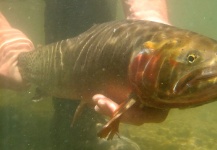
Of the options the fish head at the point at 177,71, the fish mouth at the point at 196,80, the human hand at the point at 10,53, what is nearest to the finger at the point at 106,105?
the fish head at the point at 177,71

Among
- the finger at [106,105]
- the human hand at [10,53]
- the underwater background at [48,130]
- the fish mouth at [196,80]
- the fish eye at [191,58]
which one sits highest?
the fish eye at [191,58]

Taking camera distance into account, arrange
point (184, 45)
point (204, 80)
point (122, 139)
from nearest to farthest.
Answer: point (204, 80) < point (184, 45) < point (122, 139)

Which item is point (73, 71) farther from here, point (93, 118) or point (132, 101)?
point (93, 118)

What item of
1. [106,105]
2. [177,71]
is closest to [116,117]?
[106,105]

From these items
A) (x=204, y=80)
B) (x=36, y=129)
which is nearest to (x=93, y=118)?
(x=36, y=129)

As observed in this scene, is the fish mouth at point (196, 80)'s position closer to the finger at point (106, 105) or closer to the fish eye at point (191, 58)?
the fish eye at point (191, 58)

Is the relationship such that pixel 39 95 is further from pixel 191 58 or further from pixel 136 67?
pixel 191 58

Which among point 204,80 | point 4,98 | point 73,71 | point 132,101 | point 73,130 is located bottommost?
point 4,98
